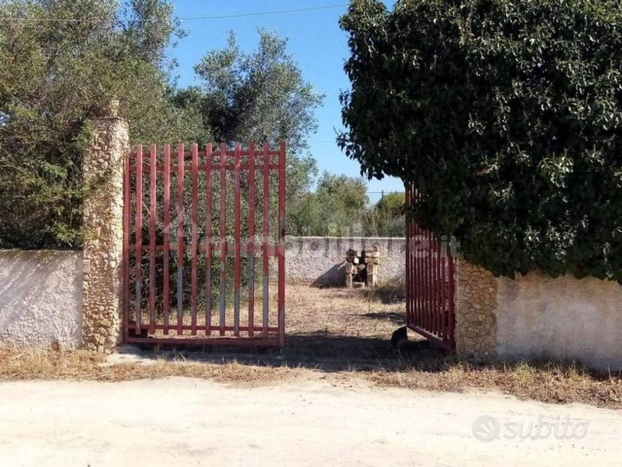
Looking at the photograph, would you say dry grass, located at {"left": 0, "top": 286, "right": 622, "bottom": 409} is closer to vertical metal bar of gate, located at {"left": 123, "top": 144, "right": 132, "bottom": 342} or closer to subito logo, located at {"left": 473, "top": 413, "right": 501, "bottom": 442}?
vertical metal bar of gate, located at {"left": 123, "top": 144, "right": 132, "bottom": 342}

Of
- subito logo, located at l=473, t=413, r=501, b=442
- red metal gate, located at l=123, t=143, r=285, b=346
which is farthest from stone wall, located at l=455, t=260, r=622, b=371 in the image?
red metal gate, located at l=123, t=143, r=285, b=346

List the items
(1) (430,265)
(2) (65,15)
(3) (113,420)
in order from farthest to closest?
(2) (65,15), (1) (430,265), (3) (113,420)

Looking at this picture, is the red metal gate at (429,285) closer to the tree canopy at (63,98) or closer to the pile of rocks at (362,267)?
the tree canopy at (63,98)

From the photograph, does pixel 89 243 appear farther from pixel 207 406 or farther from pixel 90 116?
pixel 207 406

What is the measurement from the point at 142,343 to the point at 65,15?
18.1 feet

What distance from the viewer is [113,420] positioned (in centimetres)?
527

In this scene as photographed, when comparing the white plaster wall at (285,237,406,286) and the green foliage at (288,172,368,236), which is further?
the green foliage at (288,172,368,236)

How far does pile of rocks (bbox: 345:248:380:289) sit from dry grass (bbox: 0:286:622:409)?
830cm

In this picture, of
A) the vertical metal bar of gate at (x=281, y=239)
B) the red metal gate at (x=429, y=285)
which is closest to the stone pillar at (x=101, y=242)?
the vertical metal bar of gate at (x=281, y=239)

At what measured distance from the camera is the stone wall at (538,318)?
22.1ft

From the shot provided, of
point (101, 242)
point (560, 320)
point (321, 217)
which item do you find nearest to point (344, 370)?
point (560, 320)

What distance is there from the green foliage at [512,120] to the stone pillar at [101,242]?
3.25 m

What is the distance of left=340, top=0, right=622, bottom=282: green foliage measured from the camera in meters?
6.22

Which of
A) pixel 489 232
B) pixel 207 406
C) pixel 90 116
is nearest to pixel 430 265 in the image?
pixel 489 232
